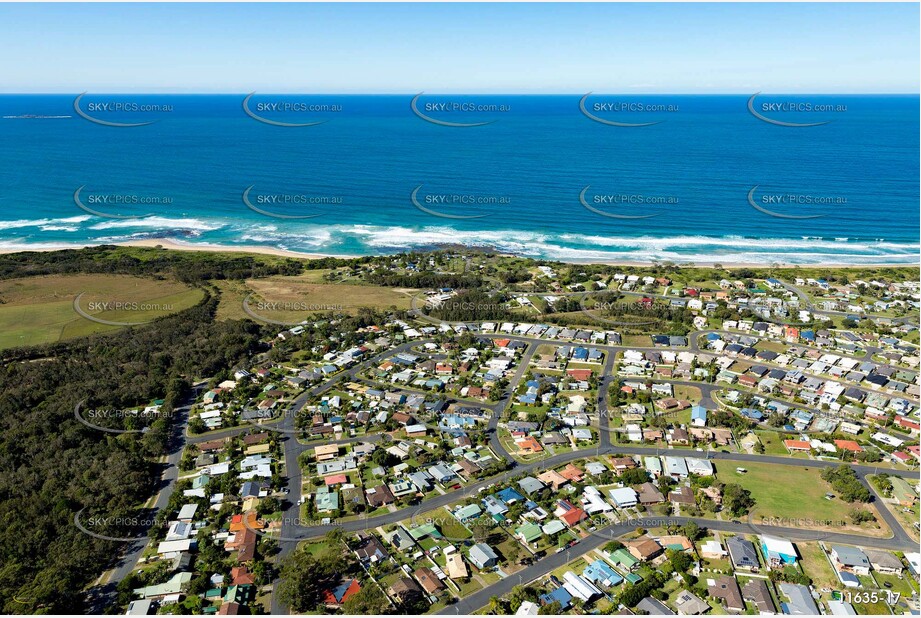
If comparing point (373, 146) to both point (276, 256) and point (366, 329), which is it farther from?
point (366, 329)

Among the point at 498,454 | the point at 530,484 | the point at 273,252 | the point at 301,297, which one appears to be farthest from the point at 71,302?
the point at 530,484

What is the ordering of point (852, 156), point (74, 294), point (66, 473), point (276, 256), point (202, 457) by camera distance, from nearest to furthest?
point (66, 473)
point (202, 457)
point (74, 294)
point (276, 256)
point (852, 156)

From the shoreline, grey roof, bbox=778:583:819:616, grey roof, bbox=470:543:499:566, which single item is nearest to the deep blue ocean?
the shoreline

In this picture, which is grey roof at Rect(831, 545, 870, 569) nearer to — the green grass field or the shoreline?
the green grass field

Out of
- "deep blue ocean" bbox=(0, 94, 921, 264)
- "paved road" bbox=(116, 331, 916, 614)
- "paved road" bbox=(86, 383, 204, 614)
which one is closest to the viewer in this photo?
"paved road" bbox=(86, 383, 204, 614)

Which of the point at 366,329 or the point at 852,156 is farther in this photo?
the point at 852,156

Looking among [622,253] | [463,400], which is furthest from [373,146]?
[463,400]
